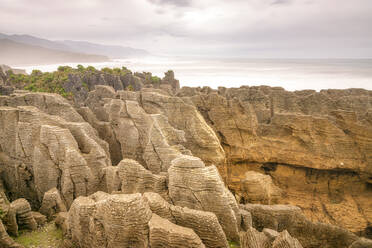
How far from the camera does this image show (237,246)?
911 cm

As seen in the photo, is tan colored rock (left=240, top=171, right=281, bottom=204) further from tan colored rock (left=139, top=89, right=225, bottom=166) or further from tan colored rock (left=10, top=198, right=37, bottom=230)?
tan colored rock (left=10, top=198, right=37, bottom=230)

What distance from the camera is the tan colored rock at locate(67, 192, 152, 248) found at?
7.46m

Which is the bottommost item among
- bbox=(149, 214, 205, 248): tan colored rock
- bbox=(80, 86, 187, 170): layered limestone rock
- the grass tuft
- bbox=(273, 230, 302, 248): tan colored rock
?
the grass tuft

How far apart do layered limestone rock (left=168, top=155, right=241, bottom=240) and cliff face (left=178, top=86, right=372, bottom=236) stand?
9.42 meters

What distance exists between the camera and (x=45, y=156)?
12.5m

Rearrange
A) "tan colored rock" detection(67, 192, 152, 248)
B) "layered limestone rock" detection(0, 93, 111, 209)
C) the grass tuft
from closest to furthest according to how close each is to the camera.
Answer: "tan colored rock" detection(67, 192, 152, 248) < the grass tuft < "layered limestone rock" detection(0, 93, 111, 209)

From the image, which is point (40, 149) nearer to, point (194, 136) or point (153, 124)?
point (153, 124)

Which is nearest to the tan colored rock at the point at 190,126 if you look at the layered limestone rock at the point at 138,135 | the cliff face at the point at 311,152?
the layered limestone rock at the point at 138,135

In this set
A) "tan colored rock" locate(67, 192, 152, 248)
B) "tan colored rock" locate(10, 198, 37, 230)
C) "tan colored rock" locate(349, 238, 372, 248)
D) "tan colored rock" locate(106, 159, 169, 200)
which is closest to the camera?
"tan colored rock" locate(67, 192, 152, 248)

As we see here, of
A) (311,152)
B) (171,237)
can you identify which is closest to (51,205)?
(171,237)

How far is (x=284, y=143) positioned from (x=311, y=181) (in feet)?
12.8

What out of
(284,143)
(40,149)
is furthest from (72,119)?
(284,143)

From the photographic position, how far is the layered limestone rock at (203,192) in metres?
9.22

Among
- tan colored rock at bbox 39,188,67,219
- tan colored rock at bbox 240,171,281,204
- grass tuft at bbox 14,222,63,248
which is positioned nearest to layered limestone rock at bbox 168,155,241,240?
grass tuft at bbox 14,222,63,248
